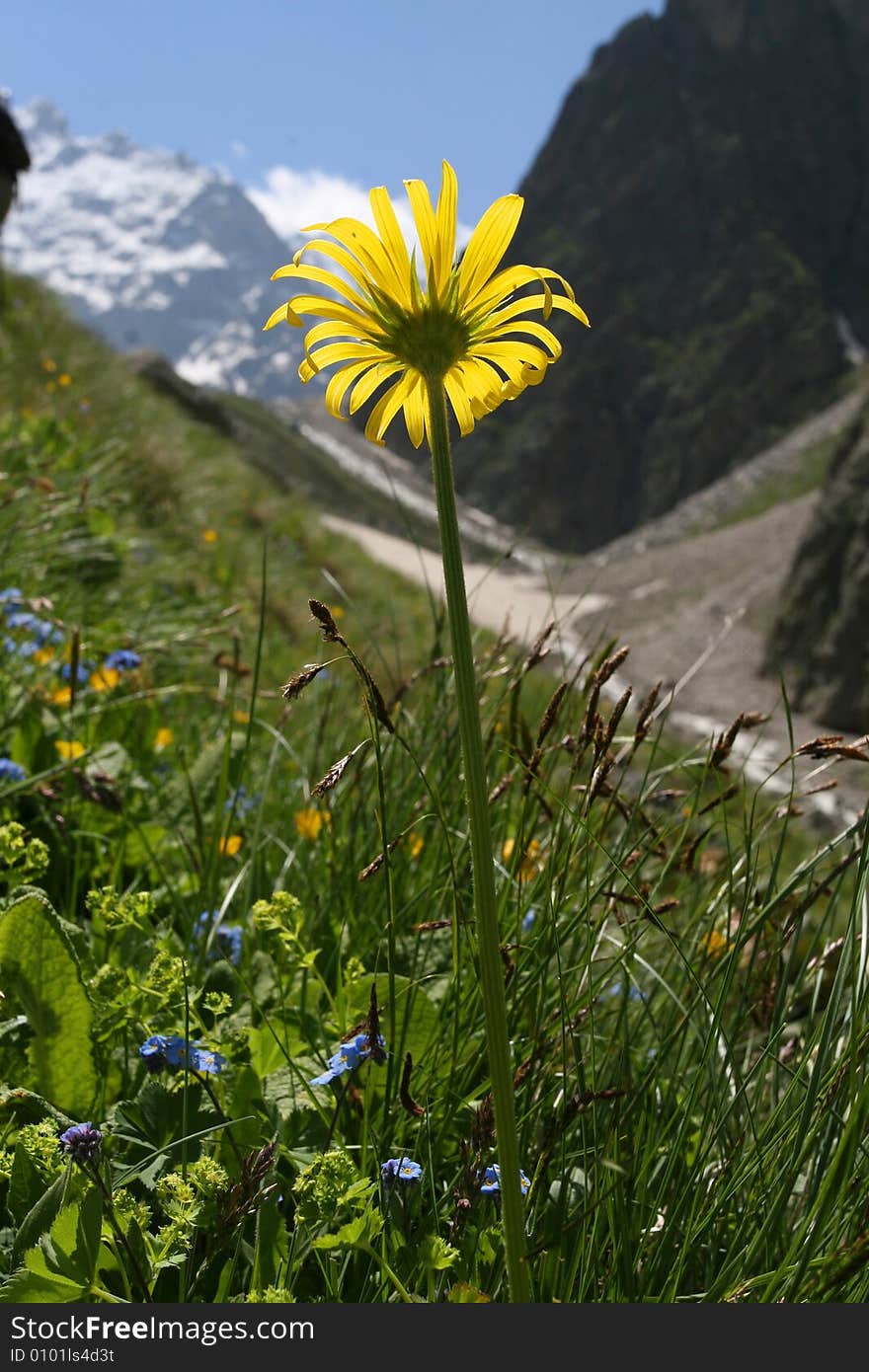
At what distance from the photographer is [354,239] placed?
877 mm

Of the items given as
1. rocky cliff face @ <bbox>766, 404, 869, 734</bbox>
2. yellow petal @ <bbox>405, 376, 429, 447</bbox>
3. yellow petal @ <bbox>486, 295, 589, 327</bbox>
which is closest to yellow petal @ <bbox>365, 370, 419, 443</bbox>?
yellow petal @ <bbox>405, 376, 429, 447</bbox>

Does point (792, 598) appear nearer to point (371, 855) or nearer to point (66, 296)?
point (66, 296)

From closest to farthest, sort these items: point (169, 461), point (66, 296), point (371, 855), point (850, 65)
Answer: point (371, 855) → point (169, 461) → point (66, 296) → point (850, 65)

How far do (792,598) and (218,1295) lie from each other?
542 inches

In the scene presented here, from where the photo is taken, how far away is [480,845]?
2.60 feet

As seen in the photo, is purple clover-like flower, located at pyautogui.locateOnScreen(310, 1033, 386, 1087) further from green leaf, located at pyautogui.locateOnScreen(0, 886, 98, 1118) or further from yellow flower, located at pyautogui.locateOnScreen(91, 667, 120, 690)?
yellow flower, located at pyautogui.locateOnScreen(91, 667, 120, 690)

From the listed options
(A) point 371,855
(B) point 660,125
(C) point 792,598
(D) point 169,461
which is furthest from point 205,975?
(B) point 660,125

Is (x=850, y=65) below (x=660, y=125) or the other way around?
the other way around

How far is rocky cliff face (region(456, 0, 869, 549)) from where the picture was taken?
8200cm

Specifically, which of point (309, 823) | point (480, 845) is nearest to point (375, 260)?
point (480, 845)

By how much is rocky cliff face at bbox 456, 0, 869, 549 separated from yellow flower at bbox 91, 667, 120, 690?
268 feet

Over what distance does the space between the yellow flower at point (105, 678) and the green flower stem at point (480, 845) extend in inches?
80.3

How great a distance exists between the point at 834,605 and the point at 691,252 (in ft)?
281


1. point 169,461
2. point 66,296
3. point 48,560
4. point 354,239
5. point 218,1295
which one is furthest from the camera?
point 66,296
